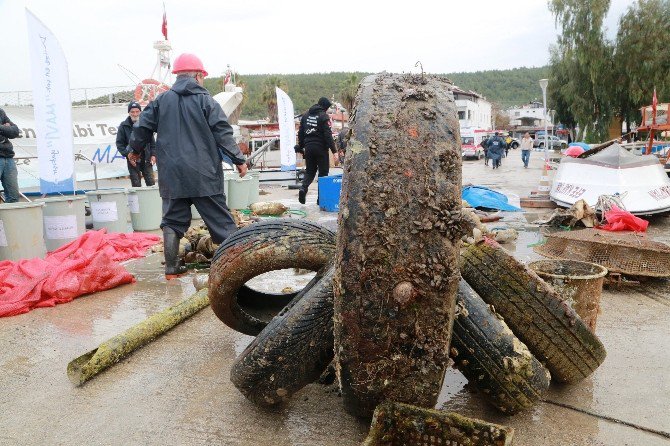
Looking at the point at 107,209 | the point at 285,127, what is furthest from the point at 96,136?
the point at 107,209

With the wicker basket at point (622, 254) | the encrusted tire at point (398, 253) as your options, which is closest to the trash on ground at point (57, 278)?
the encrusted tire at point (398, 253)

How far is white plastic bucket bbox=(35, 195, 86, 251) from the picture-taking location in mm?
6133

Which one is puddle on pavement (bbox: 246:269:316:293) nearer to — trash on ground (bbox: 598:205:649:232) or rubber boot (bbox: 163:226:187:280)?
Answer: rubber boot (bbox: 163:226:187:280)

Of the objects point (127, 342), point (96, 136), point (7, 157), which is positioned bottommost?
point (127, 342)

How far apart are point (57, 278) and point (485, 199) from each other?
7191 millimetres

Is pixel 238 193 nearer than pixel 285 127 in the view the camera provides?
Yes

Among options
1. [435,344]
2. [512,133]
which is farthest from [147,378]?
[512,133]

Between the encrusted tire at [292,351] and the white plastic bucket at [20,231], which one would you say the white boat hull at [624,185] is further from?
the white plastic bucket at [20,231]

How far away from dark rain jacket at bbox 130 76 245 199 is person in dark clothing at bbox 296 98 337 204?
5178mm

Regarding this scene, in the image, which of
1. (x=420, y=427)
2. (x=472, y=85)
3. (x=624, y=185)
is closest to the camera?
(x=420, y=427)

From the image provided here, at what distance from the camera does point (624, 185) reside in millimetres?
7852

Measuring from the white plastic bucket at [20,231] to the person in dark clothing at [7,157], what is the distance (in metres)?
2.08

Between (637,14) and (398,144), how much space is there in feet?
128

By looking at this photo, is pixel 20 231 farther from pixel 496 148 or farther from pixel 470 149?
pixel 470 149
